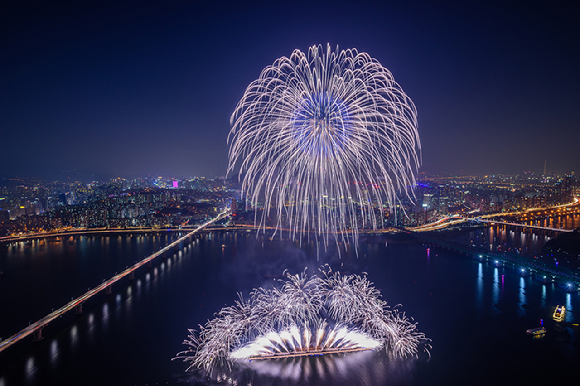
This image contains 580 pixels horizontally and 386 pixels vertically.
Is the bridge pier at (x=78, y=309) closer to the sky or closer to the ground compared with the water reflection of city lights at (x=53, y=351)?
closer to the sky

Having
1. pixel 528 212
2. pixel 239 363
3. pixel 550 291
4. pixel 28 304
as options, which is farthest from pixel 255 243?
pixel 528 212

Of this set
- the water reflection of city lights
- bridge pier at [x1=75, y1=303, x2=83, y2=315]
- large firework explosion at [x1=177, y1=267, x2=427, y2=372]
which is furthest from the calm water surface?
large firework explosion at [x1=177, y1=267, x2=427, y2=372]

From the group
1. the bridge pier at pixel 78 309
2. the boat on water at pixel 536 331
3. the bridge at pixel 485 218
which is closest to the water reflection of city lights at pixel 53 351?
the bridge pier at pixel 78 309

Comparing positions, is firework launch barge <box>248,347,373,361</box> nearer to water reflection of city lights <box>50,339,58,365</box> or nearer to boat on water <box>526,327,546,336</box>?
water reflection of city lights <box>50,339,58,365</box>

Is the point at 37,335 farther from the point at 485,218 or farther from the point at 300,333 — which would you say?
the point at 485,218

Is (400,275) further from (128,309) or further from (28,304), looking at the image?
(28,304)

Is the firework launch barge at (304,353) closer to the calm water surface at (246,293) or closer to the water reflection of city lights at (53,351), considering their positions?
the calm water surface at (246,293)

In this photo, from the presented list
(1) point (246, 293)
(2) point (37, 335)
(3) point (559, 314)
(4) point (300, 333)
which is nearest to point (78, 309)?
(2) point (37, 335)

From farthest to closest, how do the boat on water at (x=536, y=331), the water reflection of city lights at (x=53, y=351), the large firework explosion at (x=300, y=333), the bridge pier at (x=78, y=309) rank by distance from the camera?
the bridge pier at (x=78, y=309) → the boat on water at (x=536, y=331) → the water reflection of city lights at (x=53, y=351) → the large firework explosion at (x=300, y=333)
